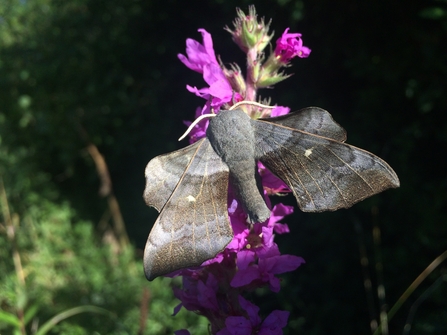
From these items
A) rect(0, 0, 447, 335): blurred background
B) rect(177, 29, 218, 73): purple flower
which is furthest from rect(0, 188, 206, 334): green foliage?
rect(177, 29, 218, 73): purple flower

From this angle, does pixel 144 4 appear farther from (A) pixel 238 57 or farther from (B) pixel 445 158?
(B) pixel 445 158

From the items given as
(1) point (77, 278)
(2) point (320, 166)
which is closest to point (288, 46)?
(2) point (320, 166)

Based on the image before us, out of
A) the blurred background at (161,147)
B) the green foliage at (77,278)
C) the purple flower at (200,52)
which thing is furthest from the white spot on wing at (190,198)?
Result: the green foliage at (77,278)

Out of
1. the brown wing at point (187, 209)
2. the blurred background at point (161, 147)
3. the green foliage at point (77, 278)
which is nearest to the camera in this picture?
the brown wing at point (187, 209)

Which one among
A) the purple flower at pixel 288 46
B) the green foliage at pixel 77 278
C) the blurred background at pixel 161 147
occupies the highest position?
the purple flower at pixel 288 46

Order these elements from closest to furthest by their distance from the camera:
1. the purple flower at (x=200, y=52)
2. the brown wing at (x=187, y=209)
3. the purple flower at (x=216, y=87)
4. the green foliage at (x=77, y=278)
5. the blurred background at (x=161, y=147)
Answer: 1. the brown wing at (x=187, y=209)
2. the purple flower at (x=216, y=87)
3. the purple flower at (x=200, y=52)
4. the blurred background at (x=161, y=147)
5. the green foliage at (x=77, y=278)

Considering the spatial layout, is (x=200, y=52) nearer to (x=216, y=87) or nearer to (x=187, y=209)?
(x=216, y=87)

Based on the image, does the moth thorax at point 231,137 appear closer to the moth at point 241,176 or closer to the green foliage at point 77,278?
the moth at point 241,176
